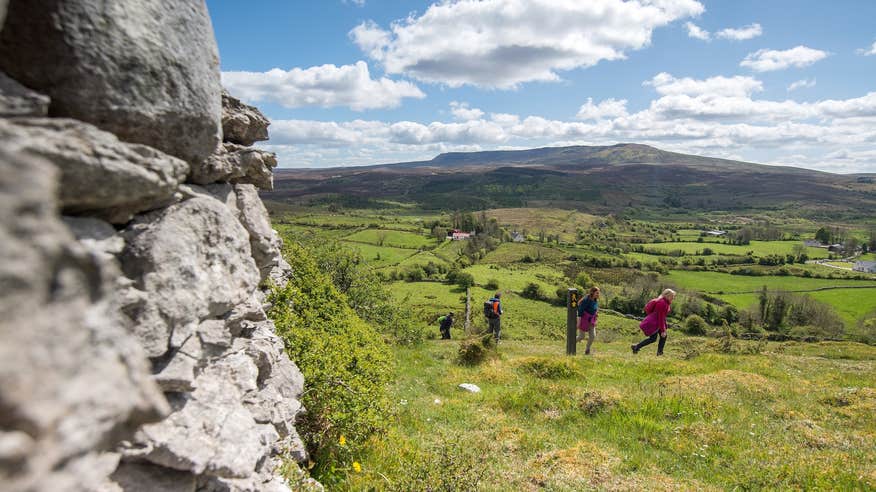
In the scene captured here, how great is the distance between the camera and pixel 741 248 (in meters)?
138

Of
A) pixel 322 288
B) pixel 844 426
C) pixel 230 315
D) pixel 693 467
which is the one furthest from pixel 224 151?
pixel 844 426

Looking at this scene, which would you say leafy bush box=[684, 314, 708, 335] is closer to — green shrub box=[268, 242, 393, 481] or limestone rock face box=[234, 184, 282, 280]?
green shrub box=[268, 242, 393, 481]

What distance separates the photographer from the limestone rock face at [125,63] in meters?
3.68

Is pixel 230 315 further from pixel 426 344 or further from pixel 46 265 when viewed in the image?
pixel 426 344

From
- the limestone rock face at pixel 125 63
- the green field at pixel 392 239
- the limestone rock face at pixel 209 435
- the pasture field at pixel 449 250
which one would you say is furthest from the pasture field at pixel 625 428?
the green field at pixel 392 239

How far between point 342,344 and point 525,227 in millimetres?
178765

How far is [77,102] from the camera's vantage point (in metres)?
3.84

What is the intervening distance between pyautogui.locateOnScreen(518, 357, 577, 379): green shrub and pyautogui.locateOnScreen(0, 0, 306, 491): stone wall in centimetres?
1040

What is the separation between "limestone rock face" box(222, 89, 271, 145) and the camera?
23.3 ft

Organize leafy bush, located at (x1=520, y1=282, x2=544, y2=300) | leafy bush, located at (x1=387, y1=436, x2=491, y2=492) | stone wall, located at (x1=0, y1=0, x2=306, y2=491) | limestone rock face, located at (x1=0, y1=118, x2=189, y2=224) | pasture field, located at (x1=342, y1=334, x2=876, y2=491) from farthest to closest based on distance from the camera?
leafy bush, located at (x1=520, y1=282, x2=544, y2=300) < pasture field, located at (x1=342, y1=334, x2=876, y2=491) < leafy bush, located at (x1=387, y1=436, x2=491, y2=492) < limestone rock face, located at (x1=0, y1=118, x2=189, y2=224) < stone wall, located at (x1=0, y1=0, x2=306, y2=491)

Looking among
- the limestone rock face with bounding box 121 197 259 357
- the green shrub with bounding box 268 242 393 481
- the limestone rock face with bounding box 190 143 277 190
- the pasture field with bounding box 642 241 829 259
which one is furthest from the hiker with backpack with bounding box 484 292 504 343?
the pasture field with bounding box 642 241 829 259

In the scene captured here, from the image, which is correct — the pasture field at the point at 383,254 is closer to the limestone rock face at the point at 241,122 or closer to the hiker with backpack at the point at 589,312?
the hiker with backpack at the point at 589,312

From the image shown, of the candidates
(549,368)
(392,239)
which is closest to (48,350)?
(549,368)

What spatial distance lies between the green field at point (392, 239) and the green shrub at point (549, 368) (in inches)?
3905
